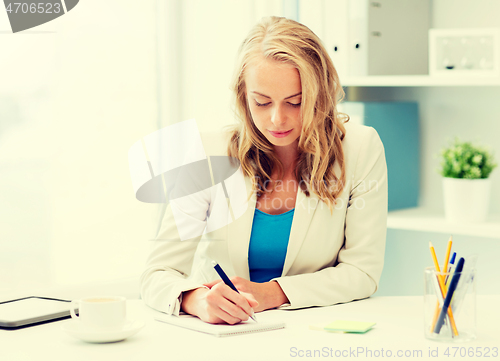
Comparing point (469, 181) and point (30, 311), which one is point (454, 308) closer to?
point (30, 311)

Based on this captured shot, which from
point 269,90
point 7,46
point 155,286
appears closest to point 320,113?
point 269,90

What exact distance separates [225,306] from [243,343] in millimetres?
115

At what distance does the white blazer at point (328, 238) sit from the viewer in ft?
4.47

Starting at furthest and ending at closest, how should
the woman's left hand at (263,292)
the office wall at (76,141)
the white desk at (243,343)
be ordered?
the office wall at (76,141) → the woman's left hand at (263,292) → the white desk at (243,343)

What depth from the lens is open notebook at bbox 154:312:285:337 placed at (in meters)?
0.99

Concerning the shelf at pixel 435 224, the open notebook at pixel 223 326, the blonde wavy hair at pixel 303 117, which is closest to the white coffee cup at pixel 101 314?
the open notebook at pixel 223 326

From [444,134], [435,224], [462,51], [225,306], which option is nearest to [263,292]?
[225,306]

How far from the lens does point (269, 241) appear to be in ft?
4.74

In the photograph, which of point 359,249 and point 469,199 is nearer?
point 359,249

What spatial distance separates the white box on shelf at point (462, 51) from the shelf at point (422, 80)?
0.03 metres

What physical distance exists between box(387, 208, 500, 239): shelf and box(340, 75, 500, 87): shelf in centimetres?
49

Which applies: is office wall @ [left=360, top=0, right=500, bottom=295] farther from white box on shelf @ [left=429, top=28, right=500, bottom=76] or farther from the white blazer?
the white blazer

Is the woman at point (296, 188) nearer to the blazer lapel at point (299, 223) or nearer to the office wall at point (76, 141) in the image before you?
the blazer lapel at point (299, 223)

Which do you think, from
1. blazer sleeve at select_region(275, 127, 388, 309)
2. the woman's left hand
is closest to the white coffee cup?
the woman's left hand
